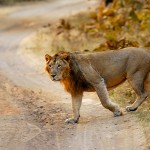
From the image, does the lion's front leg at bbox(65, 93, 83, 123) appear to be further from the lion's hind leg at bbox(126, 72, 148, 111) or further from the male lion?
the lion's hind leg at bbox(126, 72, 148, 111)

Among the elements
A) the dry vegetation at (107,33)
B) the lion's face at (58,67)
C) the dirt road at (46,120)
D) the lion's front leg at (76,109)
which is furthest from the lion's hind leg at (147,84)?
the dry vegetation at (107,33)

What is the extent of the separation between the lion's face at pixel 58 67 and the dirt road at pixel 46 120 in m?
0.89

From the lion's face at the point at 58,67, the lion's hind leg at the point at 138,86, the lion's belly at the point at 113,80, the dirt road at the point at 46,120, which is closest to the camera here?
the dirt road at the point at 46,120

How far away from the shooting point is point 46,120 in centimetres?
1130

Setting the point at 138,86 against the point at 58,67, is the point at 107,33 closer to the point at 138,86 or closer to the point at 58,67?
the point at 138,86

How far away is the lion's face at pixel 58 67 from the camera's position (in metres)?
10.7

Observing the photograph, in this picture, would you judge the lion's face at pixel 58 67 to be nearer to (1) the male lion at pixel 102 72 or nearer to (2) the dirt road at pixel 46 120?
(1) the male lion at pixel 102 72

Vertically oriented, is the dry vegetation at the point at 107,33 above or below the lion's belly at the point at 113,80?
below

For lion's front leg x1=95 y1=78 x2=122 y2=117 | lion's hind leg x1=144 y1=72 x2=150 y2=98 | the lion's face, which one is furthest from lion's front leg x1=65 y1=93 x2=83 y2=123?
lion's hind leg x1=144 y1=72 x2=150 y2=98

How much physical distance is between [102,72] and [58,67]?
925 mm

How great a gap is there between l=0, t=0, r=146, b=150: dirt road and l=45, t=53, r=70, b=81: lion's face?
89 cm

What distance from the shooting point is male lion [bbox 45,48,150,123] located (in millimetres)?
10867

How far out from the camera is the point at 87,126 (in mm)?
10711

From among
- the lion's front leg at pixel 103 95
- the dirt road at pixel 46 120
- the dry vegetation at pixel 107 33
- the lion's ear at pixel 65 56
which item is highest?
the lion's ear at pixel 65 56
